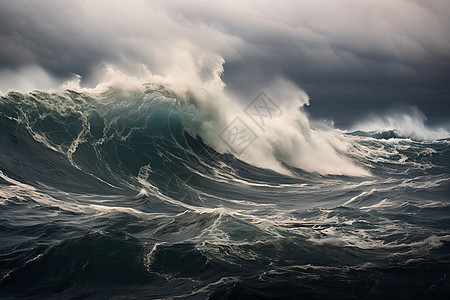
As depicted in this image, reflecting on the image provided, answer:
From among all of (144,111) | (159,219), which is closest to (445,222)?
(159,219)

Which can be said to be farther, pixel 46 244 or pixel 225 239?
pixel 225 239

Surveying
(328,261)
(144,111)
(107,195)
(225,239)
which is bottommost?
(107,195)

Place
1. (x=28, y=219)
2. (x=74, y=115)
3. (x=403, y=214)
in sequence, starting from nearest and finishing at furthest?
(x=28, y=219)
(x=403, y=214)
(x=74, y=115)

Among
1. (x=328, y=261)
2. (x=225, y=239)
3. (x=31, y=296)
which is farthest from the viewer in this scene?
(x=225, y=239)

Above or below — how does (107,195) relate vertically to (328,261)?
below

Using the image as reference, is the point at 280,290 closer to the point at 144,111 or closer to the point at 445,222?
the point at 445,222

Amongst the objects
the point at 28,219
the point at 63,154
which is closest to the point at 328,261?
the point at 28,219
